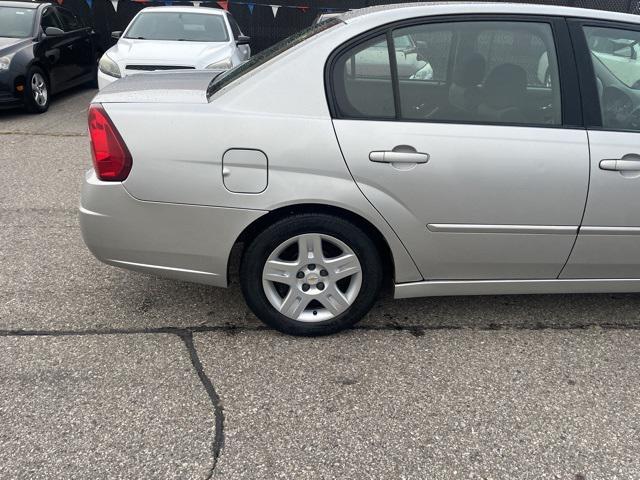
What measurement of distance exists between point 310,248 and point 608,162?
1.50m

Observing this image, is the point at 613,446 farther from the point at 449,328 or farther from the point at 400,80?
the point at 400,80

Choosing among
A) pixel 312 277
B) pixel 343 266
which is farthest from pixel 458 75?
pixel 312 277

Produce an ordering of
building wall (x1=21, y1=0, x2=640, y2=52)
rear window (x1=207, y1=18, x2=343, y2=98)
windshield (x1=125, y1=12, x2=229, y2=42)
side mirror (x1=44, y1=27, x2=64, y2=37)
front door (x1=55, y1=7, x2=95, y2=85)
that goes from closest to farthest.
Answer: rear window (x1=207, y1=18, x2=343, y2=98) < windshield (x1=125, y1=12, x2=229, y2=42) < side mirror (x1=44, y1=27, x2=64, y2=37) < front door (x1=55, y1=7, x2=95, y2=85) < building wall (x1=21, y1=0, x2=640, y2=52)

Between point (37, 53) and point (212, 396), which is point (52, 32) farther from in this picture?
point (212, 396)

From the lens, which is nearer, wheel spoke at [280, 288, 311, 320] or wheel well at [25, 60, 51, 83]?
wheel spoke at [280, 288, 311, 320]

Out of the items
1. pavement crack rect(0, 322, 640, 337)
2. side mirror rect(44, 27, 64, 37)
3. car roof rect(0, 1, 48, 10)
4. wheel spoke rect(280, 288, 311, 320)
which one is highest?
car roof rect(0, 1, 48, 10)

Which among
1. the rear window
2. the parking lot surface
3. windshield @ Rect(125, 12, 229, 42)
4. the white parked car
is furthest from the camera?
windshield @ Rect(125, 12, 229, 42)

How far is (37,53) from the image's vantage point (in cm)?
791

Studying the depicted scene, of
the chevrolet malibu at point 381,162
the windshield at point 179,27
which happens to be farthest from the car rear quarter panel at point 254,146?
the windshield at point 179,27

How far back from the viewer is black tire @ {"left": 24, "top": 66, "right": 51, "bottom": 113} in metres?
7.66

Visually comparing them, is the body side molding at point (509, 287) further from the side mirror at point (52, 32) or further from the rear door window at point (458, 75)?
the side mirror at point (52, 32)

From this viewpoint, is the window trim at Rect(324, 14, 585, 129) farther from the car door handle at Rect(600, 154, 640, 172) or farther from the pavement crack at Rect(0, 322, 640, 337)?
the pavement crack at Rect(0, 322, 640, 337)

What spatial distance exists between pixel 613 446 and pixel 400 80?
186cm

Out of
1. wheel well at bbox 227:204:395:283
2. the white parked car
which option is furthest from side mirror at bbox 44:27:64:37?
wheel well at bbox 227:204:395:283
